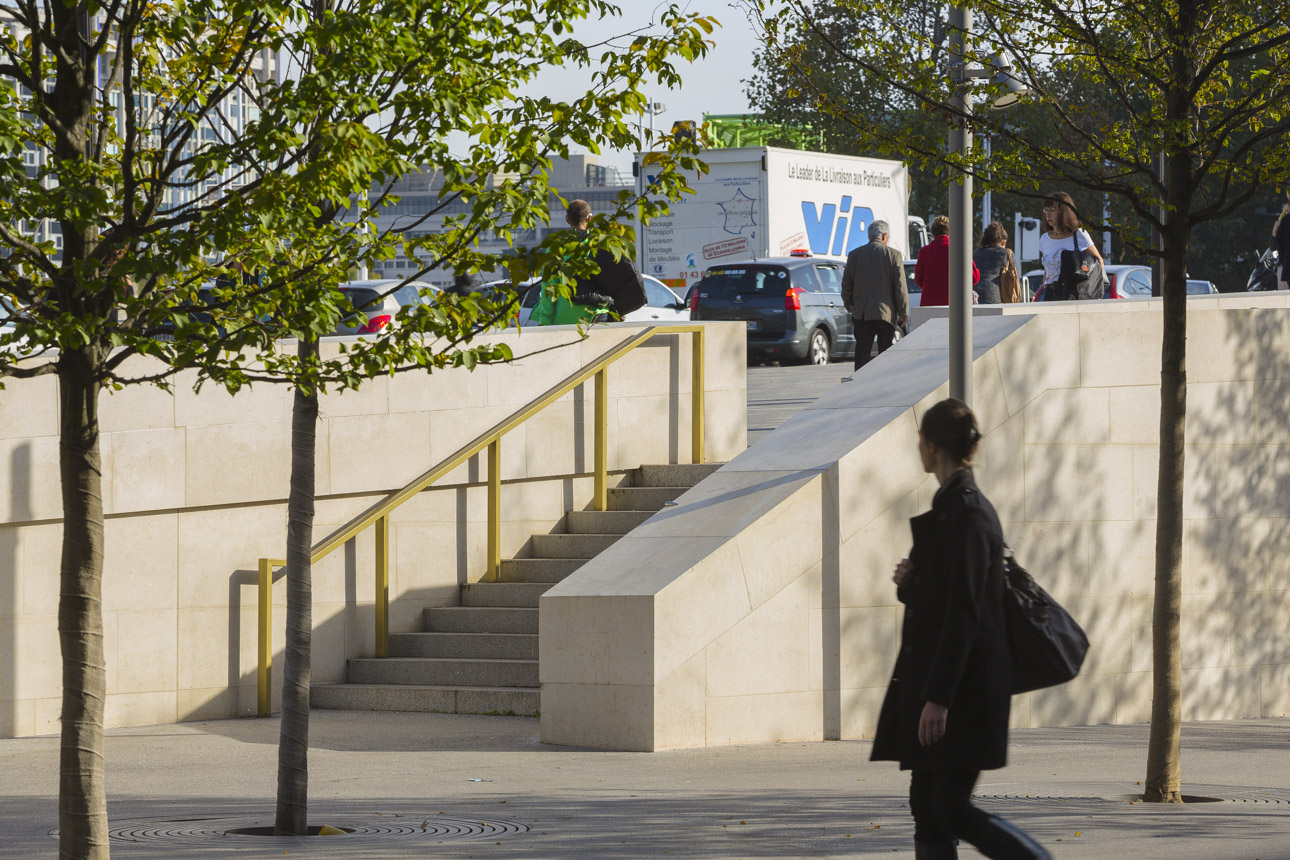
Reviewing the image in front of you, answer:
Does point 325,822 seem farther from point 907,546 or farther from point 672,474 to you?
point 672,474

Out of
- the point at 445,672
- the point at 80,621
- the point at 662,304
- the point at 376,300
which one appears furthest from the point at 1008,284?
the point at 80,621

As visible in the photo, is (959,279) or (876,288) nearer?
(959,279)

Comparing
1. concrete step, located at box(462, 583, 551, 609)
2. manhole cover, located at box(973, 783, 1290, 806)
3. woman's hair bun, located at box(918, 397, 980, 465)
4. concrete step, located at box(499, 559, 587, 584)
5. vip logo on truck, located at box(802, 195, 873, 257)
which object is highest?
vip logo on truck, located at box(802, 195, 873, 257)

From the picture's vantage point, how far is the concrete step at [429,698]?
34.7 feet

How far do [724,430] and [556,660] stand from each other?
4274 mm

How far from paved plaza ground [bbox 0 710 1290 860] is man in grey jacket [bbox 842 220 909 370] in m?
6.11

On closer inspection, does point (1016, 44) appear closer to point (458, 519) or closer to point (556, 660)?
point (556, 660)

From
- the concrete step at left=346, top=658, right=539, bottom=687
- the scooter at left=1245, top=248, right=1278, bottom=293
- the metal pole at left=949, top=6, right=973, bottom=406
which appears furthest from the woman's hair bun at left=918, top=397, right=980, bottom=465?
the scooter at left=1245, top=248, right=1278, bottom=293

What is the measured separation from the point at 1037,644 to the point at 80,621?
271 centimetres

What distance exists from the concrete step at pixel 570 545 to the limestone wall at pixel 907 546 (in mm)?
1959

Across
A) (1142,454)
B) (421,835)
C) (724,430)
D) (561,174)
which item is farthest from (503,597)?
(561,174)

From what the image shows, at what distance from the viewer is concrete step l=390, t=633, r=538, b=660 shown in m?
11.2

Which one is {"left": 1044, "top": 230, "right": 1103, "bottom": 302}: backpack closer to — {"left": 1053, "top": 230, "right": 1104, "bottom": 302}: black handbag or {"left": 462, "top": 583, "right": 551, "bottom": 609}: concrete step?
{"left": 1053, "top": 230, "right": 1104, "bottom": 302}: black handbag

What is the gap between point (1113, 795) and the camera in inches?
306
